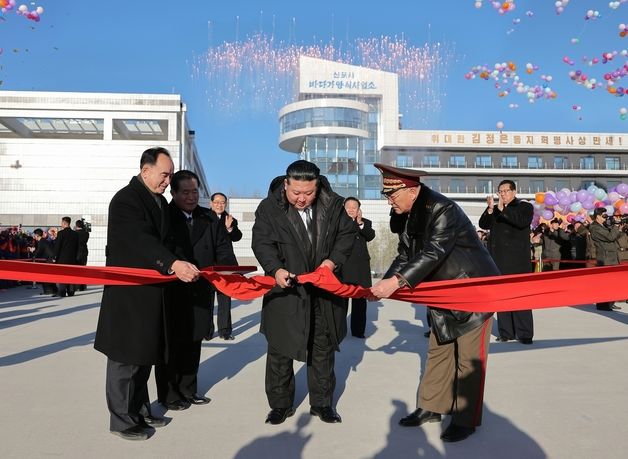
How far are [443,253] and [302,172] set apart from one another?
1.07 meters

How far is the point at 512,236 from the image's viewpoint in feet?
22.4

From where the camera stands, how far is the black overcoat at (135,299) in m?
3.36

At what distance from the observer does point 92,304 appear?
11.9 metres

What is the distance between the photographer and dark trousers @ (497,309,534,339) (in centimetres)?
670

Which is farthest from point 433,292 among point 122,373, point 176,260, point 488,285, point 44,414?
point 44,414

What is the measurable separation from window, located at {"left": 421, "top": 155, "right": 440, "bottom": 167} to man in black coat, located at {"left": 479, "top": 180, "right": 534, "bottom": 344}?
53.6m

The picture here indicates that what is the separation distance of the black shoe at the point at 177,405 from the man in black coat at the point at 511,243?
4146 millimetres

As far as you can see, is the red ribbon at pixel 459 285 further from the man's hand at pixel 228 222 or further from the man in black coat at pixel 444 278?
the man's hand at pixel 228 222

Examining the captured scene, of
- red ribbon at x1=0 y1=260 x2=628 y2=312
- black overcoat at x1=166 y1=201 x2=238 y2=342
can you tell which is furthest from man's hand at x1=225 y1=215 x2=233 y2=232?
red ribbon at x1=0 y1=260 x2=628 y2=312

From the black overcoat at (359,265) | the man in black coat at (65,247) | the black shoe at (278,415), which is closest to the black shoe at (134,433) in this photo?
the black shoe at (278,415)

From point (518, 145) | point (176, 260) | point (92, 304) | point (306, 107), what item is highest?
point (306, 107)

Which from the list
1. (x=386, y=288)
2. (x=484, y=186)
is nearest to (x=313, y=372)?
(x=386, y=288)

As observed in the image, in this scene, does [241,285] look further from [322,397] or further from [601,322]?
[601,322]

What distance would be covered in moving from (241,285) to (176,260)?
23.0 inches
